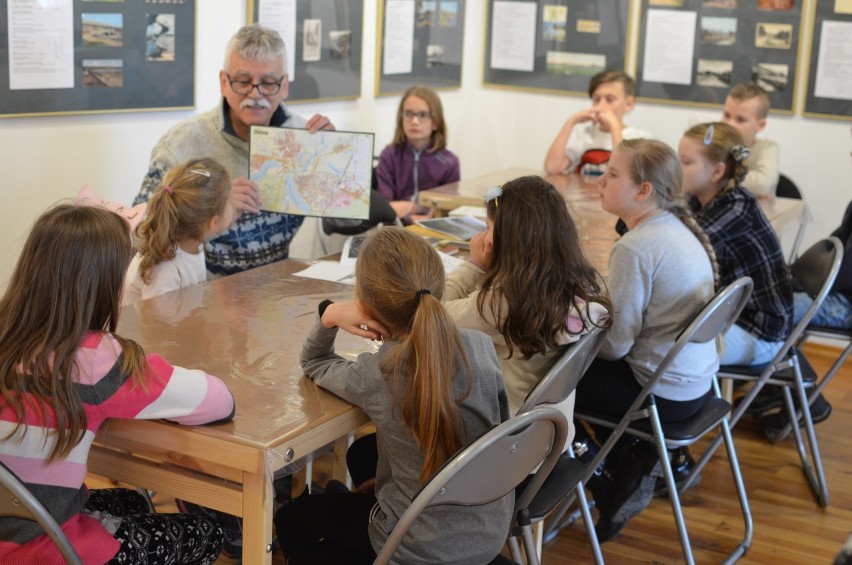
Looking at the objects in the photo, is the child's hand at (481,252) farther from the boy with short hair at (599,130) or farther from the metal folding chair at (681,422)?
the boy with short hair at (599,130)

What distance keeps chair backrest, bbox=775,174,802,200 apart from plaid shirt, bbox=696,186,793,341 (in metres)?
1.63

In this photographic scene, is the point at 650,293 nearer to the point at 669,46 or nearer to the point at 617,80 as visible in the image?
the point at 617,80

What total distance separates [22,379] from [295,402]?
0.47 m

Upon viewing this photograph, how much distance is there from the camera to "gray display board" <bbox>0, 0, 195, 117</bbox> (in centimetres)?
328

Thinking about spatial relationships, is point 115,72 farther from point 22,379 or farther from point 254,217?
point 22,379

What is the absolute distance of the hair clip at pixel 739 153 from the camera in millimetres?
3291

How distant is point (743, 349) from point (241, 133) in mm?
1665

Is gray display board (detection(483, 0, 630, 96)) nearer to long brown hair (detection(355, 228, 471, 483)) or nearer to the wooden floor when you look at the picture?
the wooden floor

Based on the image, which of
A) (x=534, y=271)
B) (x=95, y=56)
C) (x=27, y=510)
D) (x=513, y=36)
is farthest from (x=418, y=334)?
(x=513, y=36)

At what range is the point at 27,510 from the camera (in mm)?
1632

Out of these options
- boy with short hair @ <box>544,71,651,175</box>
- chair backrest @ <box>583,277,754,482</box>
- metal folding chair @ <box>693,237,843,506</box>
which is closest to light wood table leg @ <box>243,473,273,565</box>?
chair backrest @ <box>583,277,754,482</box>

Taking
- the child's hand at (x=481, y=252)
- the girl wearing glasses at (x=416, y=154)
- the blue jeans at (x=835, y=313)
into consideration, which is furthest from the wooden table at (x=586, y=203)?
the child's hand at (x=481, y=252)

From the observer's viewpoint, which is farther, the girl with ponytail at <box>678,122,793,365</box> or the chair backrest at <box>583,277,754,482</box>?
the girl with ponytail at <box>678,122,793,365</box>

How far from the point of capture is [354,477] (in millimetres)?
2588
